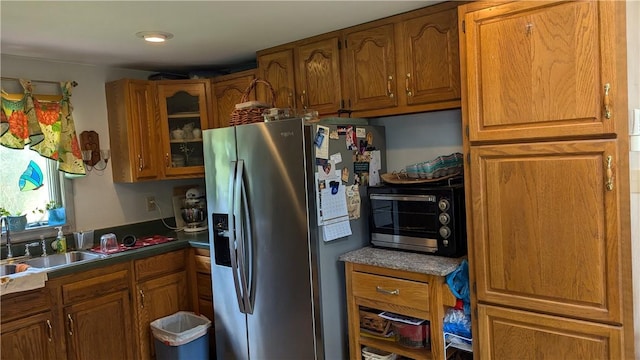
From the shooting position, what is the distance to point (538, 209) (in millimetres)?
1896

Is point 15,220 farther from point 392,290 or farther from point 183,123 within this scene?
point 392,290

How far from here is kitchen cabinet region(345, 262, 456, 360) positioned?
2.20 metres

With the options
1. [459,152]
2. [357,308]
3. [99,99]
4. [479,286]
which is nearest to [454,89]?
[459,152]

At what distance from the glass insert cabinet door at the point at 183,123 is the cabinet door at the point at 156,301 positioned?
798 mm

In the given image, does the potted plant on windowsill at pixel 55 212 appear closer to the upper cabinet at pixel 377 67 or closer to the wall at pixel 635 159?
the upper cabinet at pixel 377 67

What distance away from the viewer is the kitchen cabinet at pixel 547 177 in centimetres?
172

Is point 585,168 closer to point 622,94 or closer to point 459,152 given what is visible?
point 622,94

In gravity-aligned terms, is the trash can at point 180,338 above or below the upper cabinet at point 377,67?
below

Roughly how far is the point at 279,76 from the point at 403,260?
1.47 meters

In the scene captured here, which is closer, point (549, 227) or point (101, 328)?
point (549, 227)

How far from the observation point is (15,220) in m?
2.96

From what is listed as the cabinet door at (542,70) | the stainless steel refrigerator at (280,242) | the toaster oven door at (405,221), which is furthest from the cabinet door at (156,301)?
the cabinet door at (542,70)

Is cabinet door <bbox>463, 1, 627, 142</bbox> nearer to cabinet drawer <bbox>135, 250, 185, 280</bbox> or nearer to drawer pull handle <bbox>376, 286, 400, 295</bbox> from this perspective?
drawer pull handle <bbox>376, 286, 400, 295</bbox>

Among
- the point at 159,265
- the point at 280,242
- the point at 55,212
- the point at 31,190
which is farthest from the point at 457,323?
the point at 31,190
